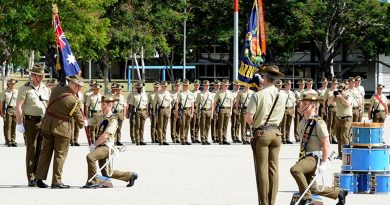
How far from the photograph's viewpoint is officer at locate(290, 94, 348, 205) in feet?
42.1

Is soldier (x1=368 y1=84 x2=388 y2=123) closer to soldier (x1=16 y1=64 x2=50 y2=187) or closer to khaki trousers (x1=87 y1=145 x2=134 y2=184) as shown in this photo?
khaki trousers (x1=87 y1=145 x2=134 y2=184)

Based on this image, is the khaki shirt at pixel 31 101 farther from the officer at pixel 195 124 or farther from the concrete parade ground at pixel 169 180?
the officer at pixel 195 124

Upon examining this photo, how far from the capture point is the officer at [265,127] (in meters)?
12.5

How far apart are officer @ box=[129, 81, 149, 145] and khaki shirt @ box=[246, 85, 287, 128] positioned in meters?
15.7

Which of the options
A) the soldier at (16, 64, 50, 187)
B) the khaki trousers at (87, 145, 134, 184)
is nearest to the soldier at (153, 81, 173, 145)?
the soldier at (16, 64, 50, 187)

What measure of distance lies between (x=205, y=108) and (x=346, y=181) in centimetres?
1359

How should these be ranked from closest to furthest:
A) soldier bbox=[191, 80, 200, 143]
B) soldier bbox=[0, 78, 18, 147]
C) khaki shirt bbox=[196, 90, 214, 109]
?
soldier bbox=[0, 78, 18, 147], khaki shirt bbox=[196, 90, 214, 109], soldier bbox=[191, 80, 200, 143]

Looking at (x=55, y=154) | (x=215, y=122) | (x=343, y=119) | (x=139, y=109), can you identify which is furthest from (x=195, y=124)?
(x=55, y=154)

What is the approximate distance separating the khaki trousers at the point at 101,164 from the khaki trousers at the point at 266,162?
378cm

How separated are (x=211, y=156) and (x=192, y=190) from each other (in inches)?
299

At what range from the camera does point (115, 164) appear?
67.1ft

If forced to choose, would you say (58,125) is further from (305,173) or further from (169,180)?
(305,173)

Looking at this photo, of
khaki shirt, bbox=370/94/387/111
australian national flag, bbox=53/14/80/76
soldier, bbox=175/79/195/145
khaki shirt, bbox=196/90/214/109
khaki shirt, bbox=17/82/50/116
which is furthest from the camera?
australian national flag, bbox=53/14/80/76

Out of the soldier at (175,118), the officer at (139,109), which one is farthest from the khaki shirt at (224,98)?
the officer at (139,109)
